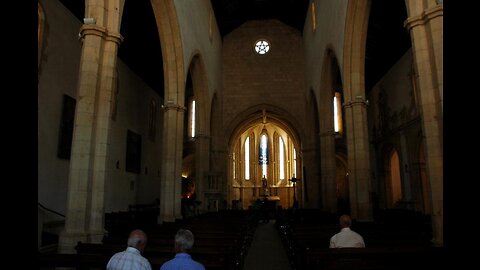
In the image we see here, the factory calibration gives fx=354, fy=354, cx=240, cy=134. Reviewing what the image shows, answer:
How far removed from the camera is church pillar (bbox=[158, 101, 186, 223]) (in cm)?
1214

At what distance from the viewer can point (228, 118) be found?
76.2 ft

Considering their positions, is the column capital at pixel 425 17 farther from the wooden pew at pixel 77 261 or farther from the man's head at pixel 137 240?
the wooden pew at pixel 77 261

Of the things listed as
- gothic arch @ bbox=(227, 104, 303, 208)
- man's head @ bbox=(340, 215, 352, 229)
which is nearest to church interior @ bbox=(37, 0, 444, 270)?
man's head @ bbox=(340, 215, 352, 229)

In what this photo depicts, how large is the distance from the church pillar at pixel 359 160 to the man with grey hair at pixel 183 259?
30.7 feet

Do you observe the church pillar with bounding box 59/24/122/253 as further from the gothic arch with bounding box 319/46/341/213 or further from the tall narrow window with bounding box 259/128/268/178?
the tall narrow window with bounding box 259/128/268/178

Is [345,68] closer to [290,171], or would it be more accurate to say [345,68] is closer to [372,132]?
[372,132]

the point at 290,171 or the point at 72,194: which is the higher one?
the point at 290,171

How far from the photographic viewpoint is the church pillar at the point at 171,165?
1214cm

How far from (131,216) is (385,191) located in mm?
14558

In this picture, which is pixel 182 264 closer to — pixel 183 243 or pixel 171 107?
pixel 183 243

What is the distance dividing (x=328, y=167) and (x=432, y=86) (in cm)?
1097

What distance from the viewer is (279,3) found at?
22297mm

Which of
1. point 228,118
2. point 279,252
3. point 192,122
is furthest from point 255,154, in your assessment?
point 279,252
